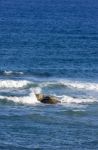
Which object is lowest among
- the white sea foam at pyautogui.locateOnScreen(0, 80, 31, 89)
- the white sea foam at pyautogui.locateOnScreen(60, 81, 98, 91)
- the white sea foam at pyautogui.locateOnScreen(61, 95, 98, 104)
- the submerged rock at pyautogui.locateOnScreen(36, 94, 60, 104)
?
the white sea foam at pyautogui.locateOnScreen(60, 81, 98, 91)

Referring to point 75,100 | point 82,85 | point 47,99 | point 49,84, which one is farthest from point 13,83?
point 75,100

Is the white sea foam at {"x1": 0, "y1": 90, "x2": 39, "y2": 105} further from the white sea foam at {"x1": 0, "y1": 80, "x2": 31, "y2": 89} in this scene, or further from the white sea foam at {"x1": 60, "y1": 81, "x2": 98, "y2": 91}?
the white sea foam at {"x1": 60, "y1": 81, "x2": 98, "y2": 91}

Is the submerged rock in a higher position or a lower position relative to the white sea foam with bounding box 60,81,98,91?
higher

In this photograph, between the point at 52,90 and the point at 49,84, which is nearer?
the point at 52,90

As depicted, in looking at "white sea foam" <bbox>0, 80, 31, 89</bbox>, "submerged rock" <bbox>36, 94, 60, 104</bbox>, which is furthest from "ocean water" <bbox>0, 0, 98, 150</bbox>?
"submerged rock" <bbox>36, 94, 60, 104</bbox>

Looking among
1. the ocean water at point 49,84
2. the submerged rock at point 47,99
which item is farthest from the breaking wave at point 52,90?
the submerged rock at point 47,99

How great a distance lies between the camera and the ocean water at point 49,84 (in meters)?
56.7

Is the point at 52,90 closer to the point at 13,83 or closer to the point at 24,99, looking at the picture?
the point at 13,83

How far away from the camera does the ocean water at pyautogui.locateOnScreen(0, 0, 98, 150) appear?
5666 centimetres

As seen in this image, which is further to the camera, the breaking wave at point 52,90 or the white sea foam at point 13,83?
the white sea foam at point 13,83

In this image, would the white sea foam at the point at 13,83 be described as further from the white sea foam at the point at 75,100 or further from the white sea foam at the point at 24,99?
the white sea foam at the point at 75,100

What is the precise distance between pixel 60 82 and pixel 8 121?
14730mm

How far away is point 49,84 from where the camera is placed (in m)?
72.4

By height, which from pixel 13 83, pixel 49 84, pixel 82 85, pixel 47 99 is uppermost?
pixel 47 99
